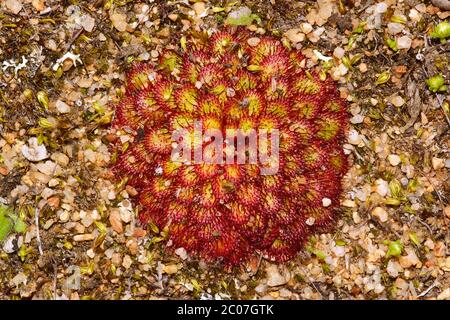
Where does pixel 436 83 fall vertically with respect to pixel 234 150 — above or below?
above

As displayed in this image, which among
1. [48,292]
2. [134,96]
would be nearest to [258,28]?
[134,96]

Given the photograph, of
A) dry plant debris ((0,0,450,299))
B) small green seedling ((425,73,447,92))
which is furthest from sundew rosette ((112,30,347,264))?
small green seedling ((425,73,447,92))

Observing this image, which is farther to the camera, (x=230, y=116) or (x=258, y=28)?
(x=258, y=28)

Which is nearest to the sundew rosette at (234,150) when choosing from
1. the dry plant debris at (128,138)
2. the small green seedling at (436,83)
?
the dry plant debris at (128,138)

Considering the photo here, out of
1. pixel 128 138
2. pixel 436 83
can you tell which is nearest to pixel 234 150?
pixel 128 138

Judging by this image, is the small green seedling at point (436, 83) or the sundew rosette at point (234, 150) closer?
the sundew rosette at point (234, 150)

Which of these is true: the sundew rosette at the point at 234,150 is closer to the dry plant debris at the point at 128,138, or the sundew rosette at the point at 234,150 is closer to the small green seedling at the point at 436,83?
the dry plant debris at the point at 128,138

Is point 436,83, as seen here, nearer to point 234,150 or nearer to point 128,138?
point 234,150

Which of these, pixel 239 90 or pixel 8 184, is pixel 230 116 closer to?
pixel 239 90

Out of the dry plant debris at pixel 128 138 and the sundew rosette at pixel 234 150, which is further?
the dry plant debris at pixel 128 138
